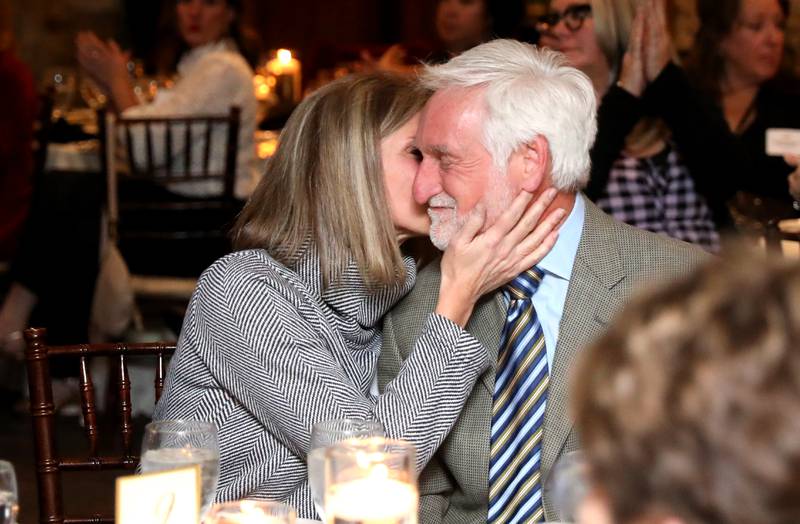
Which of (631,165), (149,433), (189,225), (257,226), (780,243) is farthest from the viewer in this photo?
(189,225)

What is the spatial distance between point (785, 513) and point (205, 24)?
171 inches

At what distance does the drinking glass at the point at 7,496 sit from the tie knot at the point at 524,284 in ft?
3.06

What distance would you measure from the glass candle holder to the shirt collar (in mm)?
832

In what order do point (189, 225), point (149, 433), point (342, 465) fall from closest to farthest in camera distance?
point (342, 465)
point (149, 433)
point (189, 225)

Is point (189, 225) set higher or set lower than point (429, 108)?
lower

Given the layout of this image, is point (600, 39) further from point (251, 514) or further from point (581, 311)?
point (251, 514)

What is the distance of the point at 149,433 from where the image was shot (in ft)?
4.40

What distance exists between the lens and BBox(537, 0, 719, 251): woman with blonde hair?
10.3 ft

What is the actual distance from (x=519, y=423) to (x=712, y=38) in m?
2.37

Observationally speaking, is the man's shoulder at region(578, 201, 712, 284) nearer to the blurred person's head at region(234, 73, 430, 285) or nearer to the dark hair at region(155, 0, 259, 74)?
the blurred person's head at region(234, 73, 430, 285)

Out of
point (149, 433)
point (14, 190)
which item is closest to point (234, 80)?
point (14, 190)

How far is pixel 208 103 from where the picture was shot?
4.63m

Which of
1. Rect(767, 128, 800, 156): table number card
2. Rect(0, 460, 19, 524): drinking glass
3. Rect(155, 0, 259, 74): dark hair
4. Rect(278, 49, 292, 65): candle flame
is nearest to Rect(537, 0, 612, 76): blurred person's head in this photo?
Rect(767, 128, 800, 156): table number card

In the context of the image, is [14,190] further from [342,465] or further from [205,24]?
[342,465]
